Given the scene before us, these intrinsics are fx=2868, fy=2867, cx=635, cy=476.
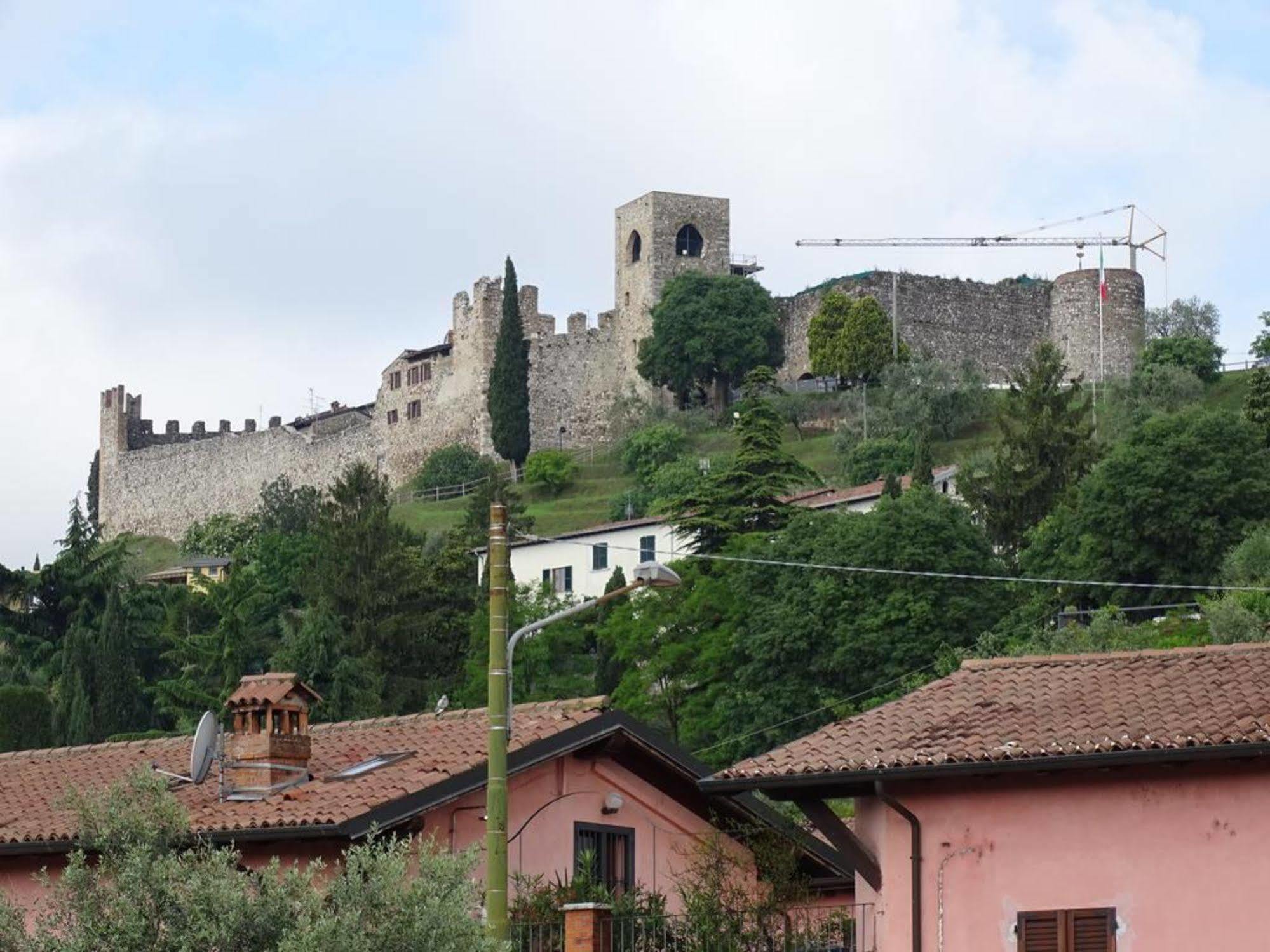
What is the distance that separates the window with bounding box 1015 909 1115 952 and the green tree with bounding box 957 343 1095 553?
50.7 meters

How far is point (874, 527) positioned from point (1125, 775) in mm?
45332

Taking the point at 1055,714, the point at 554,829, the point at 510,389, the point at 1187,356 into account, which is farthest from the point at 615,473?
the point at 1055,714

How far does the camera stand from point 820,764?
75.7 feet

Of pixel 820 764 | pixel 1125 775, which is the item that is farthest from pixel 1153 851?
pixel 820 764

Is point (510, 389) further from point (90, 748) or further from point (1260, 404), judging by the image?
point (90, 748)

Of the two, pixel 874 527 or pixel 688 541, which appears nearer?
pixel 874 527

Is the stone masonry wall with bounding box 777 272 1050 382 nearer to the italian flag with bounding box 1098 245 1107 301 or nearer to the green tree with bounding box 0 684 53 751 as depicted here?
the italian flag with bounding box 1098 245 1107 301

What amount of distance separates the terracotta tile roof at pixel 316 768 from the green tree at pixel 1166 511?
120 ft

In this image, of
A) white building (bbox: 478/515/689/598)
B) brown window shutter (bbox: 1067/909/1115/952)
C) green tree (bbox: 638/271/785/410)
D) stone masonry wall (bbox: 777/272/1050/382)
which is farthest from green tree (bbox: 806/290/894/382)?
brown window shutter (bbox: 1067/909/1115/952)

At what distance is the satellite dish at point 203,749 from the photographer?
84.6 ft

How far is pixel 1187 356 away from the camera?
9738cm

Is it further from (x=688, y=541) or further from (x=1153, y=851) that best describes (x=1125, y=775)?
(x=688, y=541)

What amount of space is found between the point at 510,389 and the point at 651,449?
8903 millimetres

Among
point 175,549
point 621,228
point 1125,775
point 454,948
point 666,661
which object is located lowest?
point 454,948
